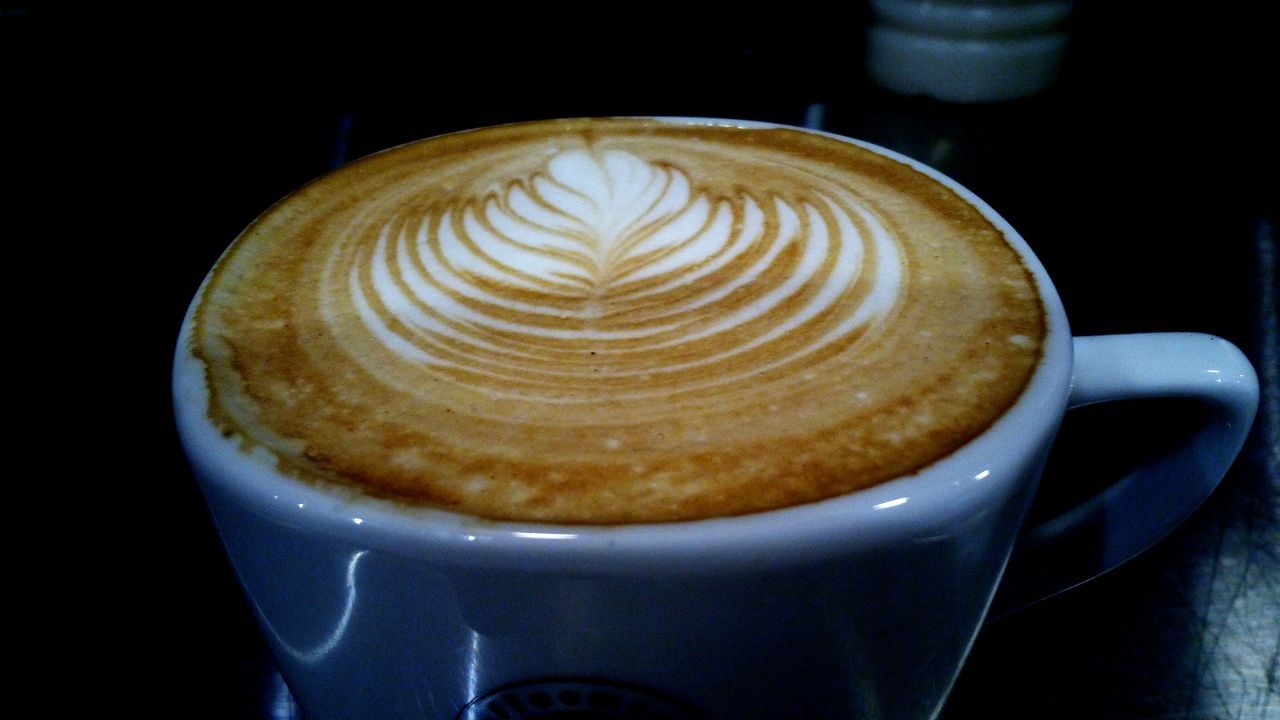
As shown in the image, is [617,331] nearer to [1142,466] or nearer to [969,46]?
[1142,466]

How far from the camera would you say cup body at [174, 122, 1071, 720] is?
335 mm

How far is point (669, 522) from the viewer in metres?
0.34

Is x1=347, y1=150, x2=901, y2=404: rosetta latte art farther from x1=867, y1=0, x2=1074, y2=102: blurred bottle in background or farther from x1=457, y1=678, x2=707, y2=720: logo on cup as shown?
x1=867, y1=0, x2=1074, y2=102: blurred bottle in background

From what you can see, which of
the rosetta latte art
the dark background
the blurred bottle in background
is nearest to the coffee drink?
the rosetta latte art

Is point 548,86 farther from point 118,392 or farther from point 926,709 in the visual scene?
point 926,709

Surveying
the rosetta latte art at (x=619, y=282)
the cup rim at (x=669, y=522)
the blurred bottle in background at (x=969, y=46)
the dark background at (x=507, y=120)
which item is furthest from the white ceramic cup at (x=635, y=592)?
the blurred bottle in background at (x=969, y=46)

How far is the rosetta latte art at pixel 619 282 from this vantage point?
46 centimetres

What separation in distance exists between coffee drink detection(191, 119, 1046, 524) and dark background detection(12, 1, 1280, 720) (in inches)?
10.5

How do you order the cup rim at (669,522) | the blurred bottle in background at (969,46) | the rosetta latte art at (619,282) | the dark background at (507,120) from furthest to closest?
1. the blurred bottle in background at (969,46)
2. the dark background at (507,120)
3. the rosetta latte art at (619,282)
4. the cup rim at (669,522)

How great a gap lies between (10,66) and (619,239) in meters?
0.74

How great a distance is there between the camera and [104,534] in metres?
0.74

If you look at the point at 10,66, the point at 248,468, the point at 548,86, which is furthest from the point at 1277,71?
the point at 10,66

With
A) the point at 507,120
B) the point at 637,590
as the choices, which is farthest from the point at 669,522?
the point at 507,120

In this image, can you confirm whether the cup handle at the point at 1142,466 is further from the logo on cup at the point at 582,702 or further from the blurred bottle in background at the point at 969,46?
the blurred bottle in background at the point at 969,46
